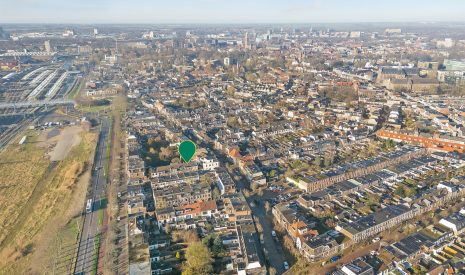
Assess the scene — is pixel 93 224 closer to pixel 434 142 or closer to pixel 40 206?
pixel 40 206

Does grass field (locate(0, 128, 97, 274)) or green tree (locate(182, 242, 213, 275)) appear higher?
green tree (locate(182, 242, 213, 275))

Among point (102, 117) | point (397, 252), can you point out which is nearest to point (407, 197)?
point (397, 252)

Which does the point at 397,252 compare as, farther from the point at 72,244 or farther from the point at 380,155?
the point at 72,244

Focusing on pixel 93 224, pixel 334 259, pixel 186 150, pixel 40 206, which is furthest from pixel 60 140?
Answer: pixel 334 259

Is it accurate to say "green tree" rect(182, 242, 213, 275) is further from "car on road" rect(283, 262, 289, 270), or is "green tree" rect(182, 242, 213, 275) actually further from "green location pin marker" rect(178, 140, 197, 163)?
"green location pin marker" rect(178, 140, 197, 163)

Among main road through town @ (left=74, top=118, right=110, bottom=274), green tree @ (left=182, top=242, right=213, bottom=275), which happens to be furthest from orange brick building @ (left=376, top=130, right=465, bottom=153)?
main road through town @ (left=74, top=118, right=110, bottom=274)
